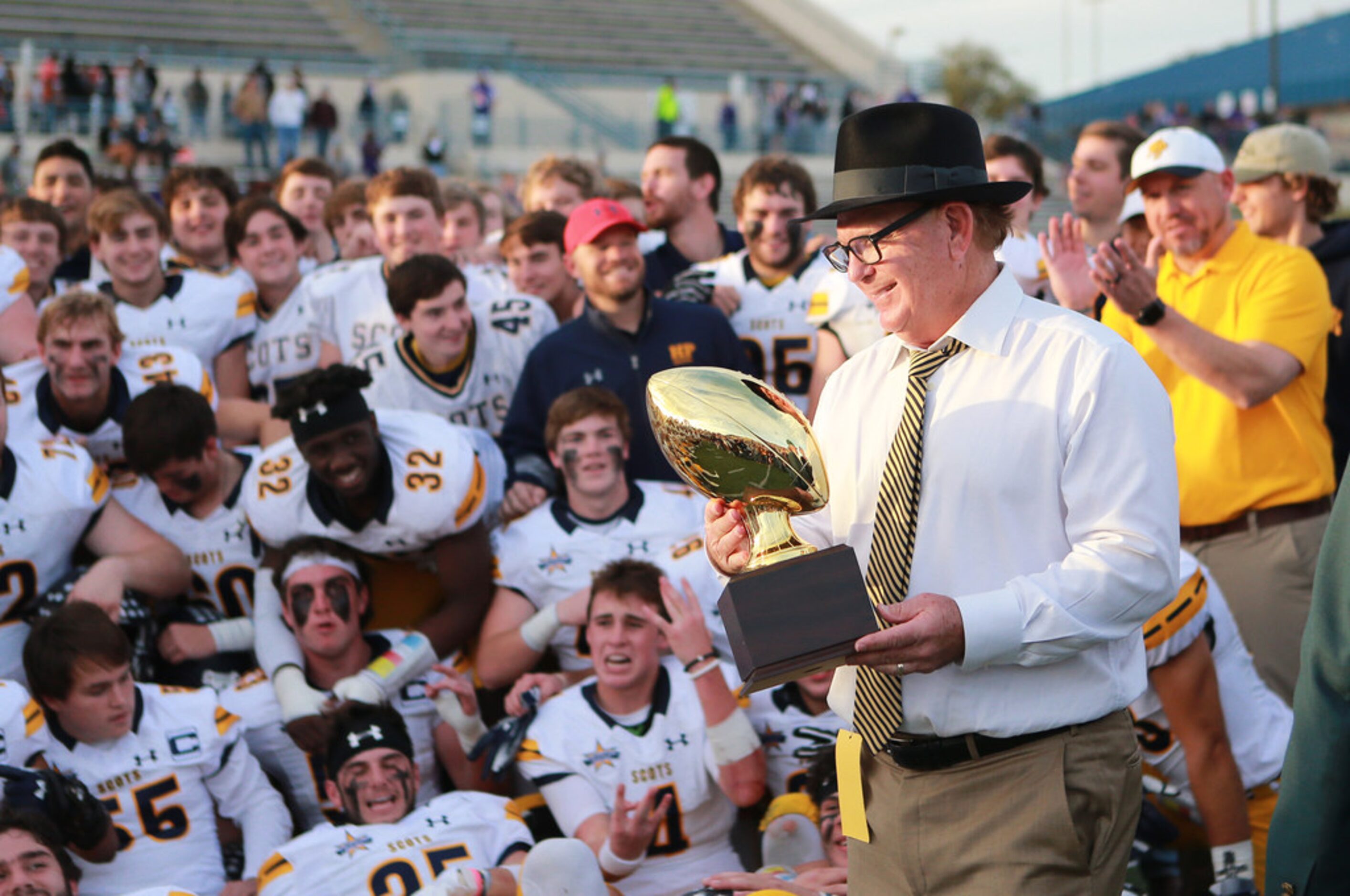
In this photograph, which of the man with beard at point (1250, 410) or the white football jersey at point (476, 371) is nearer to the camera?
the man with beard at point (1250, 410)

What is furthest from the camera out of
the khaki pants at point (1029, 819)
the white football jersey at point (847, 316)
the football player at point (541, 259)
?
the football player at point (541, 259)

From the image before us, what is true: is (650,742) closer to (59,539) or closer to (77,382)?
(59,539)

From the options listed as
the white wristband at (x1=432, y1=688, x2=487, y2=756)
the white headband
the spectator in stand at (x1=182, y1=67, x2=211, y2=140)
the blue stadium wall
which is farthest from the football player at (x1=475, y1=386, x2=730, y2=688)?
the blue stadium wall

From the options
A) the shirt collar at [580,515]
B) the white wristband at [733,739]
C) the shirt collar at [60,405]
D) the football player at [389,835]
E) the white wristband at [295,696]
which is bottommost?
the football player at [389,835]

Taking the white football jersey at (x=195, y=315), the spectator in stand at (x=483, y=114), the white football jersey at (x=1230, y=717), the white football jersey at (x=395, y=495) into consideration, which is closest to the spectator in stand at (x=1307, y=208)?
the white football jersey at (x=1230, y=717)

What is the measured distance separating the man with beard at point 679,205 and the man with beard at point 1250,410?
2385mm

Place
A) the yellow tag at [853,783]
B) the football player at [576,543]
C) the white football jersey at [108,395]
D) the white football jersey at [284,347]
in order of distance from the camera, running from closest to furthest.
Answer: the yellow tag at [853,783] < the football player at [576,543] < the white football jersey at [108,395] < the white football jersey at [284,347]

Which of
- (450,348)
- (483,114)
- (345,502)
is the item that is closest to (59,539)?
(345,502)

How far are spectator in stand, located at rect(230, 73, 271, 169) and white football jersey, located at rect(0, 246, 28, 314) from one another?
15.4 m

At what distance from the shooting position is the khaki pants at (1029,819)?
7.00 ft

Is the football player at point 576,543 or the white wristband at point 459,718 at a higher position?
the football player at point 576,543

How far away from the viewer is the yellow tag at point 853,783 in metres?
2.35

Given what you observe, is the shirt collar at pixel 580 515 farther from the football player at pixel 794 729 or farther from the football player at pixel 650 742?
the football player at pixel 794 729

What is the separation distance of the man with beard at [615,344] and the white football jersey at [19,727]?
1.83 metres
